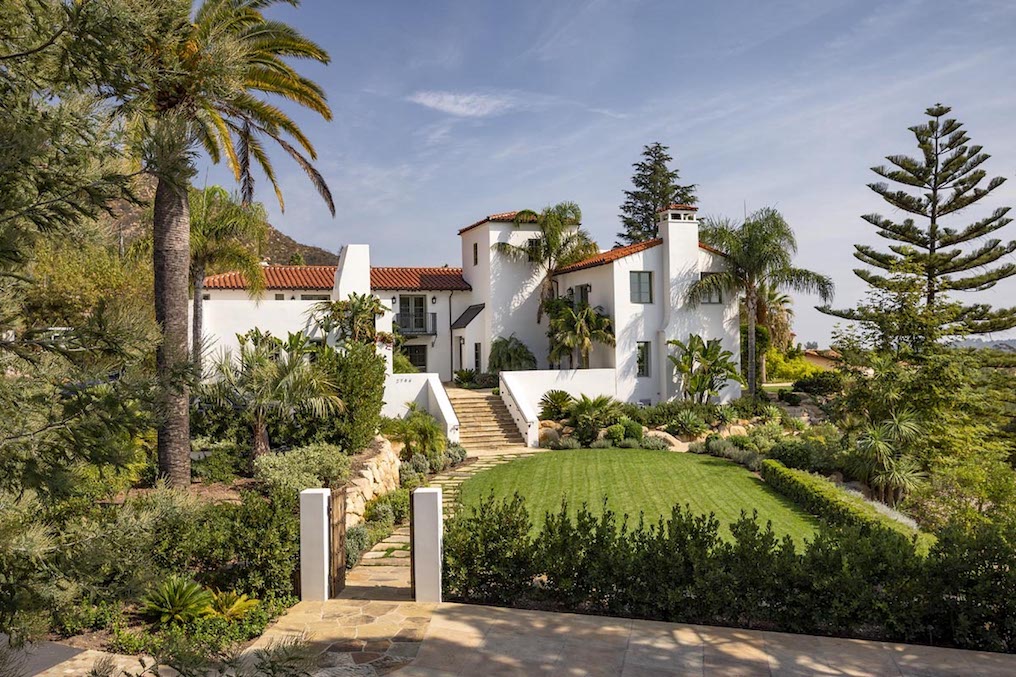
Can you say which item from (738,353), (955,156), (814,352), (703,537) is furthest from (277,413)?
(814,352)

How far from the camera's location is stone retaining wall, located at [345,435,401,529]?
13.3 metres

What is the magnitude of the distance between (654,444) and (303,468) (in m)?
12.9

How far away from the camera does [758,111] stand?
15.3 m

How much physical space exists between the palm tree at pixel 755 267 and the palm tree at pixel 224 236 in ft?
54.3

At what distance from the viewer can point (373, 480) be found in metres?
15.3

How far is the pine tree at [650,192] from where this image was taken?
165ft

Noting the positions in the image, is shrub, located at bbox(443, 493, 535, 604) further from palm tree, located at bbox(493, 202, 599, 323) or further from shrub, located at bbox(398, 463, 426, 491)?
palm tree, located at bbox(493, 202, 599, 323)

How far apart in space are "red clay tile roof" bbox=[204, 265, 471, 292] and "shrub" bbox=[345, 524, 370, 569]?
64.4ft

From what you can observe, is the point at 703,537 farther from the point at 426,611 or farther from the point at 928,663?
the point at 426,611

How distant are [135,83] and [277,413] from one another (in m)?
12.1

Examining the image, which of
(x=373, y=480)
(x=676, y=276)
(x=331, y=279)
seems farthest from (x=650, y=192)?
(x=373, y=480)

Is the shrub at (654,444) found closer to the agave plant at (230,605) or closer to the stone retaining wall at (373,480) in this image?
the stone retaining wall at (373,480)

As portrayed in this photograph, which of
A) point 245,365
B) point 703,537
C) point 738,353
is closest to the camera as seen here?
point 703,537

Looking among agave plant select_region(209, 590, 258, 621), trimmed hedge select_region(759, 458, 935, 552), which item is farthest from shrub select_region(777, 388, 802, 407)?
agave plant select_region(209, 590, 258, 621)
